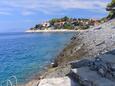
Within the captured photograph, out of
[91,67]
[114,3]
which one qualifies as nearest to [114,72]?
[91,67]

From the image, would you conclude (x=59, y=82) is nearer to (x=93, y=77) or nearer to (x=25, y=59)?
(x=93, y=77)

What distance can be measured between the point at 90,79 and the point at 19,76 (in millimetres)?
15396

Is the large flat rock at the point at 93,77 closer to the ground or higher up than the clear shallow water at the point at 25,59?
higher up

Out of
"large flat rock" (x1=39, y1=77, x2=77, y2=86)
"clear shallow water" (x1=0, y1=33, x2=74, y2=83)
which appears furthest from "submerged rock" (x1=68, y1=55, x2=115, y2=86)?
"clear shallow water" (x1=0, y1=33, x2=74, y2=83)

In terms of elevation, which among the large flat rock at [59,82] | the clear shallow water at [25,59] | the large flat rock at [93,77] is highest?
the large flat rock at [93,77]

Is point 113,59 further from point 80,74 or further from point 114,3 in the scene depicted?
point 114,3

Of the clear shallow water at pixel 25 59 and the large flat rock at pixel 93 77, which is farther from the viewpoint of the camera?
the clear shallow water at pixel 25 59

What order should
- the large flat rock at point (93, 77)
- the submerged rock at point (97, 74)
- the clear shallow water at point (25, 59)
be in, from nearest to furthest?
the large flat rock at point (93, 77), the submerged rock at point (97, 74), the clear shallow water at point (25, 59)

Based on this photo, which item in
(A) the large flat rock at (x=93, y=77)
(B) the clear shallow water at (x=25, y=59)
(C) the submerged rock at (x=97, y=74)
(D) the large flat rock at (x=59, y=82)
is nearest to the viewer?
(A) the large flat rock at (x=93, y=77)

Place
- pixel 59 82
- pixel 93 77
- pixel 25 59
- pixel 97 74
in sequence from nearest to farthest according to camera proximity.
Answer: pixel 93 77 → pixel 97 74 → pixel 59 82 → pixel 25 59

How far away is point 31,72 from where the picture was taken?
2984cm

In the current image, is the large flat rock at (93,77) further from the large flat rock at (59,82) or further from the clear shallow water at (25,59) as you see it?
the clear shallow water at (25,59)

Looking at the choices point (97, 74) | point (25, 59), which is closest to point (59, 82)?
point (97, 74)

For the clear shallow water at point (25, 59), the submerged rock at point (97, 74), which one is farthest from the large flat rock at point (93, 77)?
the clear shallow water at point (25, 59)
